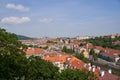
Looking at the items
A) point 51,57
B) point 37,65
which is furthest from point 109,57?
point 37,65

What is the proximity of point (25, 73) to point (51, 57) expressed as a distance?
87.3 feet

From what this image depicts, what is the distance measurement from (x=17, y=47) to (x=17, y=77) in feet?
16.1

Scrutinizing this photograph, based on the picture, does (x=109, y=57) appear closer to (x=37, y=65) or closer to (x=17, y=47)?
(x=37, y=65)

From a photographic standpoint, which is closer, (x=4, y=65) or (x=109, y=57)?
(x=4, y=65)

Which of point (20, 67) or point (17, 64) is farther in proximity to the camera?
point (20, 67)

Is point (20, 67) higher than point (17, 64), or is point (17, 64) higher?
point (17, 64)

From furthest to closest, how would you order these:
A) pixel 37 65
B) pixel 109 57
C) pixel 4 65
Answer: pixel 109 57, pixel 37 65, pixel 4 65

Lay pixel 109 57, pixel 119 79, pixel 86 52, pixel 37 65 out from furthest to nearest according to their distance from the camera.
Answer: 1. pixel 86 52
2. pixel 109 57
3. pixel 119 79
4. pixel 37 65

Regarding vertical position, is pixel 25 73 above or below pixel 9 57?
below

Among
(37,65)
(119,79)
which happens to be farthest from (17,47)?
(119,79)

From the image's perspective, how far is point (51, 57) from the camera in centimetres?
4775

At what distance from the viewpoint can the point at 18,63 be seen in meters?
18.5

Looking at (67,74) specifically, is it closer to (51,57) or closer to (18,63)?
(18,63)

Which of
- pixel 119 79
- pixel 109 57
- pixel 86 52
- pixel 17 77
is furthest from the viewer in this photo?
pixel 86 52
